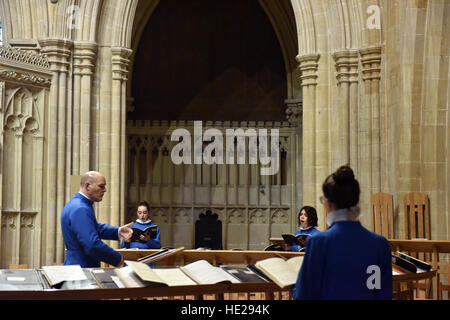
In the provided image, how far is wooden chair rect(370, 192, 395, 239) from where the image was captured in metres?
10.5

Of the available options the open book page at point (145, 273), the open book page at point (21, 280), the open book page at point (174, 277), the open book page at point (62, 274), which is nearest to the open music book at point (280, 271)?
the open book page at point (174, 277)

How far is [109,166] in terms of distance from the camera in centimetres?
1152

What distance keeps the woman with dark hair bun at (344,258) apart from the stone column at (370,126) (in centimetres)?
779

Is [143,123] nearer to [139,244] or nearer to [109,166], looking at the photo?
[109,166]

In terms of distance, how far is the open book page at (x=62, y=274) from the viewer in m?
4.30

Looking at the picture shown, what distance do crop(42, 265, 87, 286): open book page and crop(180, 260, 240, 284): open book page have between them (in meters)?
0.66

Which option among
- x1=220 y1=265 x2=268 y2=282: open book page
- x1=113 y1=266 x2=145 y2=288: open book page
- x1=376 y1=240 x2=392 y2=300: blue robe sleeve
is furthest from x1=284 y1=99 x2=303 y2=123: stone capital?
x1=376 y1=240 x2=392 y2=300: blue robe sleeve

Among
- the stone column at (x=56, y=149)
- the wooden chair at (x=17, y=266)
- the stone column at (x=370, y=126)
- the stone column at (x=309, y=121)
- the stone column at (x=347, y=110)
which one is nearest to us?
the wooden chair at (x=17, y=266)

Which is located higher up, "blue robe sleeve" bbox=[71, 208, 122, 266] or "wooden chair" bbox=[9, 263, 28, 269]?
"blue robe sleeve" bbox=[71, 208, 122, 266]

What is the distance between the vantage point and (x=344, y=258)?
11.0 feet

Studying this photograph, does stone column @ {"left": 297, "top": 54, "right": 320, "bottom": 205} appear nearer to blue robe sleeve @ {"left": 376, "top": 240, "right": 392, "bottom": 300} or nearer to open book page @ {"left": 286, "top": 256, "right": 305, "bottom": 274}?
open book page @ {"left": 286, "top": 256, "right": 305, "bottom": 274}

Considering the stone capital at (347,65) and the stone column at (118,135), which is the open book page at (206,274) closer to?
the stone column at (118,135)

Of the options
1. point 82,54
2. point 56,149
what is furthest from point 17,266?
point 82,54

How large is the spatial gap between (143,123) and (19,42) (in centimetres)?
500
